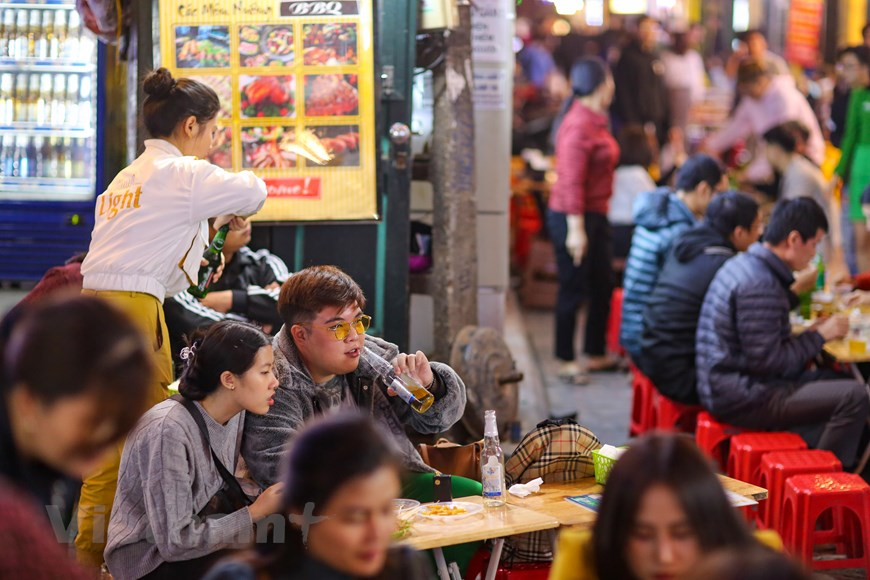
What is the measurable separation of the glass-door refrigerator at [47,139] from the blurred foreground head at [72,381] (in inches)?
252

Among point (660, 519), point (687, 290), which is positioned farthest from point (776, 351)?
point (660, 519)

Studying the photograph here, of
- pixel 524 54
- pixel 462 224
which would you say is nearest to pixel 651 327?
pixel 462 224

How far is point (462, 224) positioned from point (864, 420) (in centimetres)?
270

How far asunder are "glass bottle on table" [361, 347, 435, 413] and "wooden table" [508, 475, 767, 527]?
55cm

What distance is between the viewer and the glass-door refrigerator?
8.75 meters

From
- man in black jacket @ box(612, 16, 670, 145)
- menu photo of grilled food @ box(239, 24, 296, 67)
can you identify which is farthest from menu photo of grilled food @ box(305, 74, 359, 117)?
man in black jacket @ box(612, 16, 670, 145)

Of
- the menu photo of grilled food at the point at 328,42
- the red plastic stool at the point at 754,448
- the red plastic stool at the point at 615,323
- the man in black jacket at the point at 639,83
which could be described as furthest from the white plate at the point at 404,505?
the man in black jacket at the point at 639,83

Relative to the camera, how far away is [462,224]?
7.78 meters

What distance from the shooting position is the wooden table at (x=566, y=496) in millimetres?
4270

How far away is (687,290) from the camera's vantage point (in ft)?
23.7

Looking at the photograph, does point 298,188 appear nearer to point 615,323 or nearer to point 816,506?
point 816,506

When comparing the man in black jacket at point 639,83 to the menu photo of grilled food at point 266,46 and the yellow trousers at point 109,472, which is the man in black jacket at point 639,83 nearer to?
the menu photo of grilled food at point 266,46

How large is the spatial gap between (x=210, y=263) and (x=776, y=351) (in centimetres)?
295

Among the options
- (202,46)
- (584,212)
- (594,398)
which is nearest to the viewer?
(202,46)
